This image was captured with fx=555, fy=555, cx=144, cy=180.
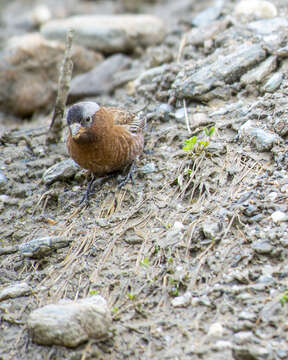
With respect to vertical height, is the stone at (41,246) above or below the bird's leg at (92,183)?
above

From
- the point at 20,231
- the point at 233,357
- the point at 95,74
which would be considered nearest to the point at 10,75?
the point at 95,74

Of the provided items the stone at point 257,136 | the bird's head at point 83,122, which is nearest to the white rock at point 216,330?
the stone at point 257,136

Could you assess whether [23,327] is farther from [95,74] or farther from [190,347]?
[95,74]

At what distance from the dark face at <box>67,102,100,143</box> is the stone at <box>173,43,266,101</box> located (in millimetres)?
1234

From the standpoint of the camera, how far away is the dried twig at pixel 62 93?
586 cm

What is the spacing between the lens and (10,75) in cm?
802

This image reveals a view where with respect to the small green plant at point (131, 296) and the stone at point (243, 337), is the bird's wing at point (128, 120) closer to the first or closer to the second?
the small green plant at point (131, 296)

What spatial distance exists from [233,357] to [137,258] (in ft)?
3.88

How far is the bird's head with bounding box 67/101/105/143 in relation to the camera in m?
5.10

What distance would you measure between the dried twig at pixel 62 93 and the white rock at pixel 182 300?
2965mm

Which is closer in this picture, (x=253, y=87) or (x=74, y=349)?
(x=74, y=349)

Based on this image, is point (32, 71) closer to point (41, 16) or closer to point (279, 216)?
point (41, 16)

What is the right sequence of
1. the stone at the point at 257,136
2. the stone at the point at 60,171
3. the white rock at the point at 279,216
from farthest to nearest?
the stone at the point at 60,171 < the stone at the point at 257,136 < the white rock at the point at 279,216

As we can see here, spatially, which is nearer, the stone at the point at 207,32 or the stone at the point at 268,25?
the stone at the point at 268,25
